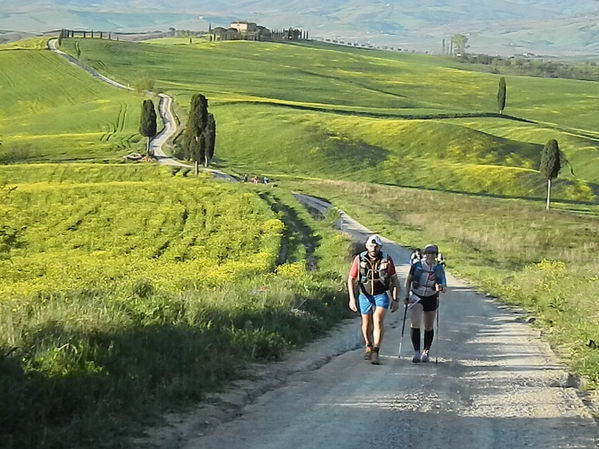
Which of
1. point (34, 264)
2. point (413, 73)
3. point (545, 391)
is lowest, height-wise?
point (34, 264)

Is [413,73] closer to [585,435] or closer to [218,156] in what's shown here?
[218,156]

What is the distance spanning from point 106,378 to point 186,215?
40.0 m

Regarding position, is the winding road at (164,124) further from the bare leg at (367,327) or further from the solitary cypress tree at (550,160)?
the bare leg at (367,327)

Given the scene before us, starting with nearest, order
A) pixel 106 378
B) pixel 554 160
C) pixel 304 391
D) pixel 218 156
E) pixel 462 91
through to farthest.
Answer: pixel 106 378 → pixel 304 391 → pixel 554 160 → pixel 218 156 → pixel 462 91

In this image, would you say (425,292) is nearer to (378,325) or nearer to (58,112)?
(378,325)

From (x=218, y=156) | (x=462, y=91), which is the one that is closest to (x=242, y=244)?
(x=218, y=156)

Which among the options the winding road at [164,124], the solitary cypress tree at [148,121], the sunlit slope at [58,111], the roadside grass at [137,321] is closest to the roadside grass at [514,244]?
the roadside grass at [137,321]

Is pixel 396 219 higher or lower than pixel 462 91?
lower

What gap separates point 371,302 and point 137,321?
369cm

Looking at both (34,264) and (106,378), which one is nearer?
(106,378)

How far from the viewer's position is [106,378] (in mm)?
10227

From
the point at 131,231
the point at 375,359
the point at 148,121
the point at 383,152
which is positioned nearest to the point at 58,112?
the point at 148,121

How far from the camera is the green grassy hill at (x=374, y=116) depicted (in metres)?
90.9

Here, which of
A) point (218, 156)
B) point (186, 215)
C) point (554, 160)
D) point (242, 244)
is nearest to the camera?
point (242, 244)
